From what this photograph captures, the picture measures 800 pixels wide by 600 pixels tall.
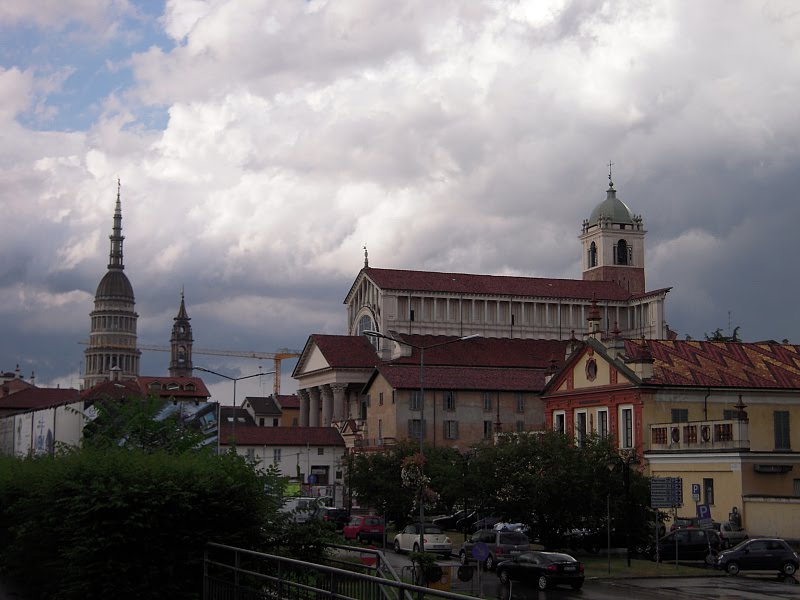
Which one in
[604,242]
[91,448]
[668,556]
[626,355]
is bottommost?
[668,556]

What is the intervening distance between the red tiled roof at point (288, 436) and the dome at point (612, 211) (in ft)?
212

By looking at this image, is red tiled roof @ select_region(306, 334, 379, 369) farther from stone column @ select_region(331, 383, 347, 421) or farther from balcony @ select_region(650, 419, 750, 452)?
balcony @ select_region(650, 419, 750, 452)

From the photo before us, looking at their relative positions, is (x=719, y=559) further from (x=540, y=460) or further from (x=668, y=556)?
(x=540, y=460)

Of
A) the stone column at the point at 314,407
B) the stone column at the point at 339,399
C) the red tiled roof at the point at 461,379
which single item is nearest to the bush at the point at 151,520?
the red tiled roof at the point at 461,379

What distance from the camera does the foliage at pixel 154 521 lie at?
749 inches

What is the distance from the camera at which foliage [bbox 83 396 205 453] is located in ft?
82.7

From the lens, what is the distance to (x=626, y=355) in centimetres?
6919

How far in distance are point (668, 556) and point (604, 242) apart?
120597 millimetres

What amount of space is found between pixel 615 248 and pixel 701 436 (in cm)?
11015

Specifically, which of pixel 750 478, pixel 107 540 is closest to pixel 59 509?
pixel 107 540

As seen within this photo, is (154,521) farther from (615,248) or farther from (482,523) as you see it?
(615,248)

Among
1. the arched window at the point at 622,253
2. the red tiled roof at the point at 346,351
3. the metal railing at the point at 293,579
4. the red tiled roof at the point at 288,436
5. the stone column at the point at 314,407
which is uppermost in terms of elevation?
the arched window at the point at 622,253

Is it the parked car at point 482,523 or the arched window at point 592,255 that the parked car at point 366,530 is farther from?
the arched window at point 592,255

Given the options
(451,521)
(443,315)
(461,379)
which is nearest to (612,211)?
(443,315)
